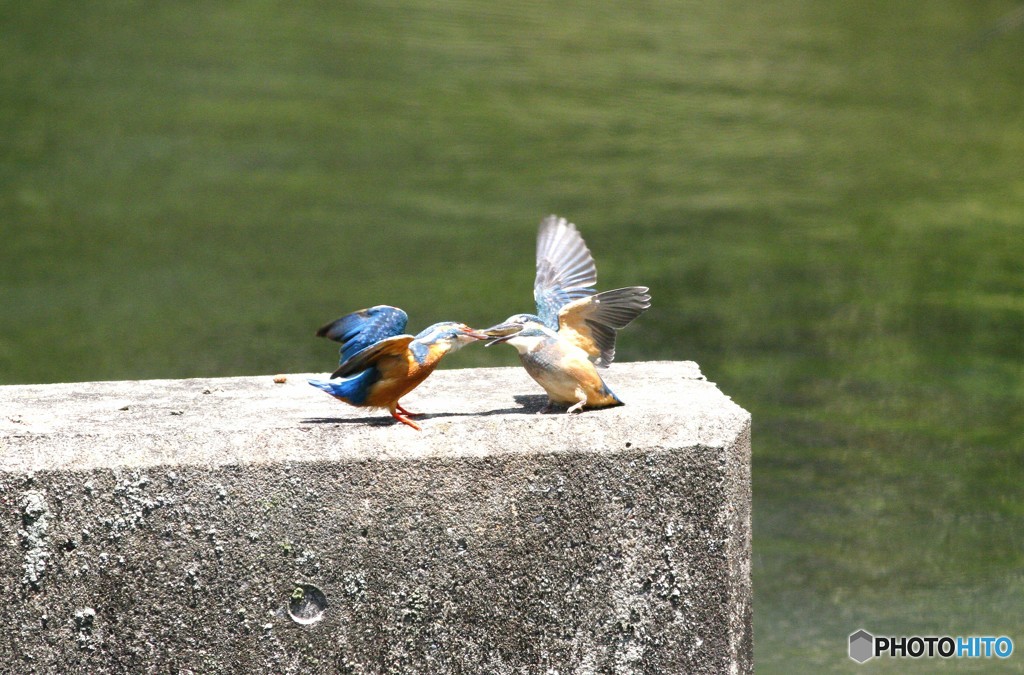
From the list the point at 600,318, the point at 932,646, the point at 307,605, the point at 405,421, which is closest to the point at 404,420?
the point at 405,421

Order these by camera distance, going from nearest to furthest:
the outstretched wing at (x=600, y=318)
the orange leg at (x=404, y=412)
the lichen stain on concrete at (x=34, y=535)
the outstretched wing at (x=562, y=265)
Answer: the lichen stain on concrete at (x=34, y=535)
the orange leg at (x=404, y=412)
the outstretched wing at (x=600, y=318)
the outstretched wing at (x=562, y=265)

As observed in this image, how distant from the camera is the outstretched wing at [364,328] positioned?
8.98 feet

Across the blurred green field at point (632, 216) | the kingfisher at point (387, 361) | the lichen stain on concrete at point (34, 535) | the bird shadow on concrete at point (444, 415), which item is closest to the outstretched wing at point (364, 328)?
the kingfisher at point (387, 361)

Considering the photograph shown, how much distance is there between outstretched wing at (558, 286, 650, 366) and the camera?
2.90 m

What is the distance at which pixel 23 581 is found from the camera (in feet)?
8.49

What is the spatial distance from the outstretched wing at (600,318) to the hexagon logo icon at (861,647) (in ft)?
4.39

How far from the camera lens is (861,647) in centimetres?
384

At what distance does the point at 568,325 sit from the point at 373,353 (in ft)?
1.55

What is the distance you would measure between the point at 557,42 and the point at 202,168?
2.83 meters

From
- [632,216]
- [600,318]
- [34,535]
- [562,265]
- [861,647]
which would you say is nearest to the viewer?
[34,535]

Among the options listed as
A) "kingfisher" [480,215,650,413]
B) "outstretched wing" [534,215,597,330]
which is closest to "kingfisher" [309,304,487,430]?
"kingfisher" [480,215,650,413]

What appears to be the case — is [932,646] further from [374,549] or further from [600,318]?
[374,549]

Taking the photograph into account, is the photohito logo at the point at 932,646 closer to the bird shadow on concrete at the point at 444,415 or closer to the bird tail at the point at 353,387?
the bird shadow on concrete at the point at 444,415

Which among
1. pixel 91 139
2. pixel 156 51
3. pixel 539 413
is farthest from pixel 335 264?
pixel 539 413
